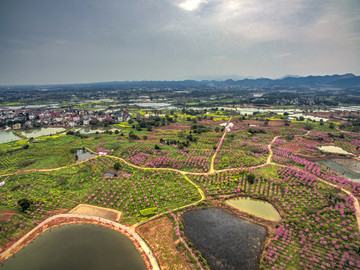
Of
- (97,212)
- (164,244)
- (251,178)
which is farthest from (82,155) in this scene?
(251,178)

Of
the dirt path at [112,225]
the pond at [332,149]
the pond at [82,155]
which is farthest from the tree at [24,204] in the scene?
the pond at [332,149]

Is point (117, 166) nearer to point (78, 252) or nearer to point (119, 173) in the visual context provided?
point (119, 173)

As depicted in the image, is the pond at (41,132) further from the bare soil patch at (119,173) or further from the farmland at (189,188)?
the bare soil patch at (119,173)

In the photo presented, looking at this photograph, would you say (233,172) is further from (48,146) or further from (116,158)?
(48,146)

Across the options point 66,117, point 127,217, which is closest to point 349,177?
point 127,217

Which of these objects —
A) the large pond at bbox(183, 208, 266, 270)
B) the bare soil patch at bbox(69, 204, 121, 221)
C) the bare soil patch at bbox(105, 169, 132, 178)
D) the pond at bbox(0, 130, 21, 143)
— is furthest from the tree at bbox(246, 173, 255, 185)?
the pond at bbox(0, 130, 21, 143)
